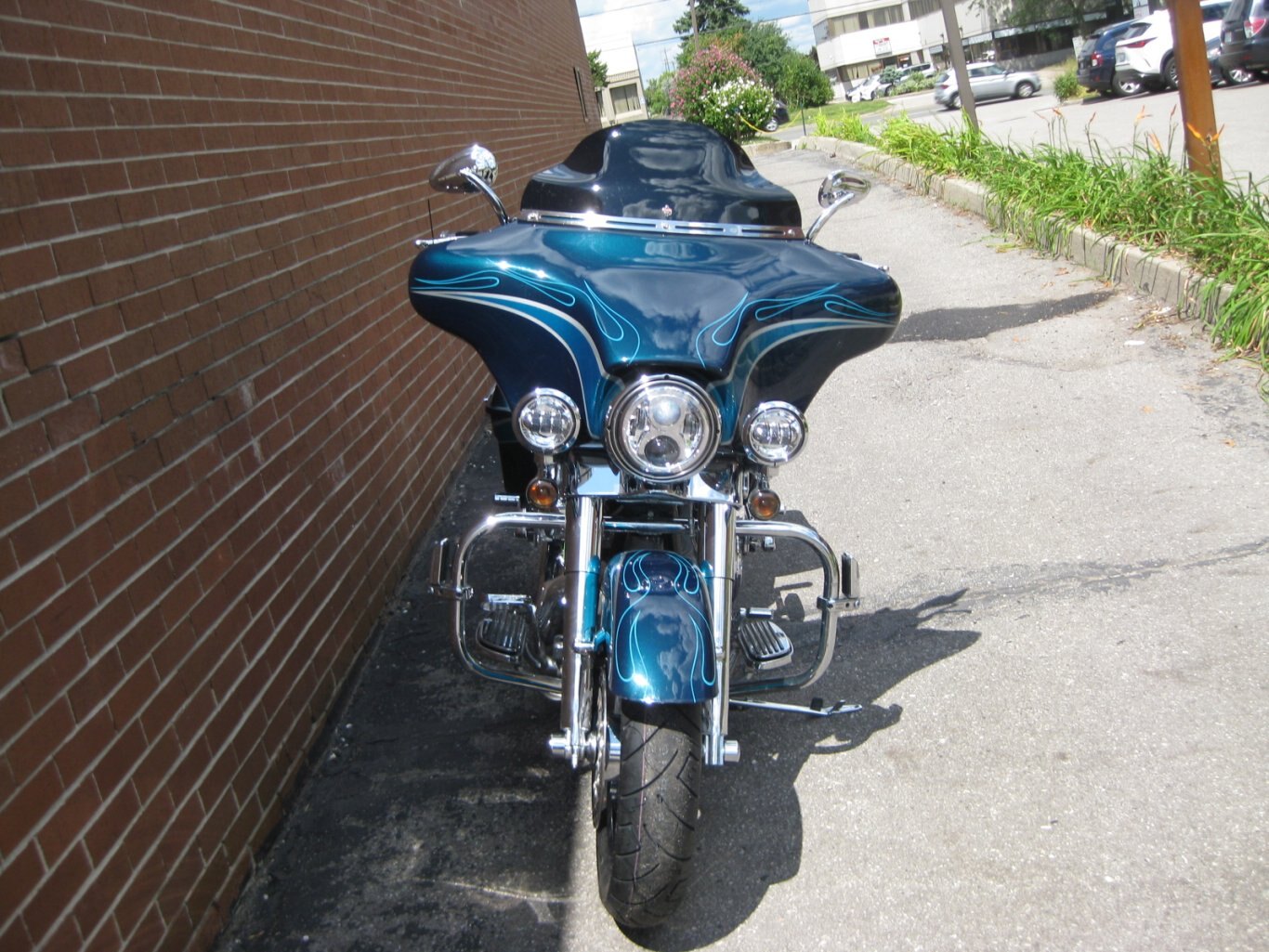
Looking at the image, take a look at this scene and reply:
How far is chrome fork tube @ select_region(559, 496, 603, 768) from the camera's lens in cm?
271

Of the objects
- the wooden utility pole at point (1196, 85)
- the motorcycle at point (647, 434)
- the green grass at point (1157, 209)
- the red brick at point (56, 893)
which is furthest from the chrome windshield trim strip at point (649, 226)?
the wooden utility pole at point (1196, 85)

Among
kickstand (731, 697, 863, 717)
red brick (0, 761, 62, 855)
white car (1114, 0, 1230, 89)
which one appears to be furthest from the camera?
white car (1114, 0, 1230, 89)

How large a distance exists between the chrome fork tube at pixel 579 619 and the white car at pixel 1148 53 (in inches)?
1012

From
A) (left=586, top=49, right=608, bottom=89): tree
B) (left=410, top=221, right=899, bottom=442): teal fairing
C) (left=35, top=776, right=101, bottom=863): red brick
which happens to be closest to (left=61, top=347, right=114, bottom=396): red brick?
(left=410, top=221, right=899, bottom=442): teal fairing

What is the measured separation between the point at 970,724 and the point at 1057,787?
39 centimetres

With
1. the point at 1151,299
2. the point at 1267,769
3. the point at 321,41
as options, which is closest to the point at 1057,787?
the point at 1267,769

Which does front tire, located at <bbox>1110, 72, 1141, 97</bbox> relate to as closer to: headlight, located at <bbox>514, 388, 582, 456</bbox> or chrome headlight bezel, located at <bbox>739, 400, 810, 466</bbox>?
chrome headlight bezel, located at <bbox>739, 400, 810, 466</bbox>

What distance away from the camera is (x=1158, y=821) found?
9.66ft

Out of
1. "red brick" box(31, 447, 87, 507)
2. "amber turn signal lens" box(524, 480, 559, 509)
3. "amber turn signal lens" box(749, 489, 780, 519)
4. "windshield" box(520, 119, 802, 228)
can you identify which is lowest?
"amber turn signal lens" box(749, 489, 780, 519)

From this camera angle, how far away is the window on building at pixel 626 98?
264ft

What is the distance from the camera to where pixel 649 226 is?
316 centimetres

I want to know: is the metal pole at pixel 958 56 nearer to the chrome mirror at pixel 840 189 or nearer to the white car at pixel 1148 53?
the chrome mirror at pixel 840 189

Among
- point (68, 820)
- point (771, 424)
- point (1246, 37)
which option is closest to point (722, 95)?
point (1246, 37)

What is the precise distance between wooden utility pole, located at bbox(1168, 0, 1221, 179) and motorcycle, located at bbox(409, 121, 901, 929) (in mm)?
5446
